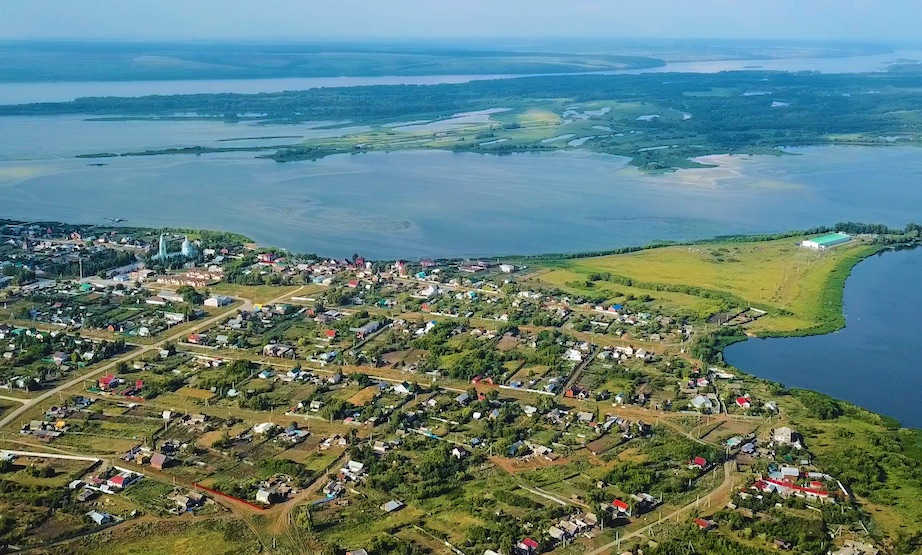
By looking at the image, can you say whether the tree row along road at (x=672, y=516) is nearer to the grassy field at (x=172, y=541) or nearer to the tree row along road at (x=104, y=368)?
the grassy field at (x=172, y=541)

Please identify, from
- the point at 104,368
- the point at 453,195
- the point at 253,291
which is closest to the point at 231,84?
the point at 453,195

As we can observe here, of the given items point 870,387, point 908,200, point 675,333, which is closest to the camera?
point 870,387

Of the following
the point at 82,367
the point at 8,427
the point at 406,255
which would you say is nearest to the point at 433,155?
the point at 406,255

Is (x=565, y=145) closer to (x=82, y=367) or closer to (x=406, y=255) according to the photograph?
(x=406, y=255)

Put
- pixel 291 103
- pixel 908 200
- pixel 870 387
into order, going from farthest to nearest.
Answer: pixel 291 103 → pixel 908 200 → pixel 870 387

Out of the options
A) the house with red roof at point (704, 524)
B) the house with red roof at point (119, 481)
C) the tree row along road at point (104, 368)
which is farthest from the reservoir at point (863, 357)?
the house with red roof at point (119, 481)

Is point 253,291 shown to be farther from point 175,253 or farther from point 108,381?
point 108,381
